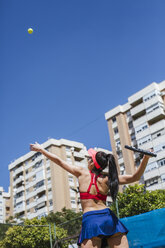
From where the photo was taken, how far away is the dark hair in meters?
2.93

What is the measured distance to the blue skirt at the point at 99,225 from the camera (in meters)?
2.71

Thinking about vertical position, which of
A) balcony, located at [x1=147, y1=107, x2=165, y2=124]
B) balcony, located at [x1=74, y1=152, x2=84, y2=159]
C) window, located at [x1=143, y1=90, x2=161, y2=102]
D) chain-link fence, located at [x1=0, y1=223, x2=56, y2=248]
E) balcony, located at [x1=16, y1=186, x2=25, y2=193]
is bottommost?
chain-link fence, located at [x1=0, y1=223, x2=56, y2=248]

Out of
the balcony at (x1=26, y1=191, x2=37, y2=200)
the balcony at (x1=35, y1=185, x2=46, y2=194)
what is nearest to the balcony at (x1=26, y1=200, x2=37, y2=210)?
the balcony at (x1=26, y1=191, x2=37, y2=200)

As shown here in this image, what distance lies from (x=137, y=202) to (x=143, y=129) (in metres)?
20.0

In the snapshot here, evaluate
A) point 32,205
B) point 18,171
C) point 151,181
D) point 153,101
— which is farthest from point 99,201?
point 18,171

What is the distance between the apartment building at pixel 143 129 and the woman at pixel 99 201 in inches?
1332

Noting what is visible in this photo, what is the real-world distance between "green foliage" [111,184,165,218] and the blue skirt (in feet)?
61.5

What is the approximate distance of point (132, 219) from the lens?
24.7 ft

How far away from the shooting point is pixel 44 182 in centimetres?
4925

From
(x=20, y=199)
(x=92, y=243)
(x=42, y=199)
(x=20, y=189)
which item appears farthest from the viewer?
(x=20, y=189)

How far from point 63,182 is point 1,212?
21547 millimetres

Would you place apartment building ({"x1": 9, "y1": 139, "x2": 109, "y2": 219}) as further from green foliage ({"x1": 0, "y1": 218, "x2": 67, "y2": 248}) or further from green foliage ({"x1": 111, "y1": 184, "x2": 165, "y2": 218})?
green foliage ({"x1": 111, "y1": 184, "x2": 165, "y2": 218})

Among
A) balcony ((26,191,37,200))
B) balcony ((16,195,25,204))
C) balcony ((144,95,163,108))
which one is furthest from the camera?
balcony ((16,195,25,204))

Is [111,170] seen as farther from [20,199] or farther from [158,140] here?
[20,199]
